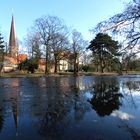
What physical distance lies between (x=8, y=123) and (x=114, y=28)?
6.46 m

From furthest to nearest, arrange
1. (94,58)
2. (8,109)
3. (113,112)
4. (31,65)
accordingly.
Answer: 1. (94,58)
2. (31,65)
3. (8,109)
4. (113,112)

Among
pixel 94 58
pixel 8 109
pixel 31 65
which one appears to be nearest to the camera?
pixel 8 109

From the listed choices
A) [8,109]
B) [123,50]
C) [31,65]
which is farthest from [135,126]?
[31,65]

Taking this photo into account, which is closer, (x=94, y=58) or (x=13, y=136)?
(x=13, y=136)

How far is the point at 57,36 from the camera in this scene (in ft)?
254

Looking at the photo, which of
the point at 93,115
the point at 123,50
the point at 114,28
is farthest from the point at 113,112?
the point at 114,28

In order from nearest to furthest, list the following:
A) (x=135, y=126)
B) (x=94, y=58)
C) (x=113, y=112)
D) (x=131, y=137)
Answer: (x=131, y=137)
(x=135, y=126)
(x=113, y=112)
(x=94, y=58)

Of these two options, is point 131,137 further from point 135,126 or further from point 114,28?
point 114,28

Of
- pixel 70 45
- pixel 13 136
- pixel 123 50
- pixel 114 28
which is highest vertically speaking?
pixel 70 45

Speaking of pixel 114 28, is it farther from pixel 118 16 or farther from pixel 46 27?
pixel 46 27

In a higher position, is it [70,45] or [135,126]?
[70,45]

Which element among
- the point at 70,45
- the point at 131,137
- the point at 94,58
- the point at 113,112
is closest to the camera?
the point at 131,137

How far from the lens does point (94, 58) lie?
101875mm

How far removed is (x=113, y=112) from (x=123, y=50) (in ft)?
9.99
